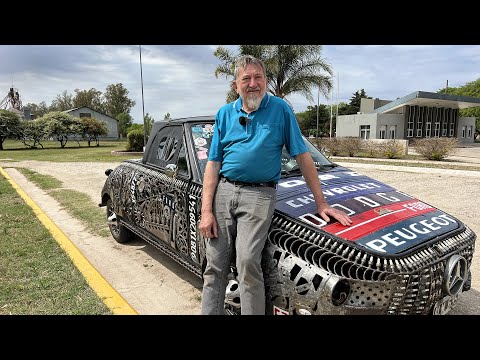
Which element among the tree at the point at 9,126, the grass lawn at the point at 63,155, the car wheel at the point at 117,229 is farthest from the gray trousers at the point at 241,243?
the tree at the point at 9,126

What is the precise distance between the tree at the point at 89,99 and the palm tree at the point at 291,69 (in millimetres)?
67578

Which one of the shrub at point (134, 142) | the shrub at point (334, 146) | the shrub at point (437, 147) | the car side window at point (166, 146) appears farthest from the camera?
the shrub at point (134, 142)

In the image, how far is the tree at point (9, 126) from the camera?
3444cm

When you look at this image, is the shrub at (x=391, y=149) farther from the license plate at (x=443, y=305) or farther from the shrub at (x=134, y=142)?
the license plate at (x=443, y=305)

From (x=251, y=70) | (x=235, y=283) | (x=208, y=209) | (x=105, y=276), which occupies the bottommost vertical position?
(x=105, y=276)

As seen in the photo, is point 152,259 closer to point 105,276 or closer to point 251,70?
point 105,276

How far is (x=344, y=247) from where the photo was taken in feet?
7.30

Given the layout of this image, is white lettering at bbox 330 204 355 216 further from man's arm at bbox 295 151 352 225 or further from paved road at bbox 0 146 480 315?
paved road at bbox 0 146 480 315

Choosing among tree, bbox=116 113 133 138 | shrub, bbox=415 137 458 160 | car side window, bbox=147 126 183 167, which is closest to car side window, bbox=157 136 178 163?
car side window, bbox=147 126 183 167

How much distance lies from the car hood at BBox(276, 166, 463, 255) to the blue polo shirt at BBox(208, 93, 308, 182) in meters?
0.36

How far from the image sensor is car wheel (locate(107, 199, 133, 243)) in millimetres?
5031
